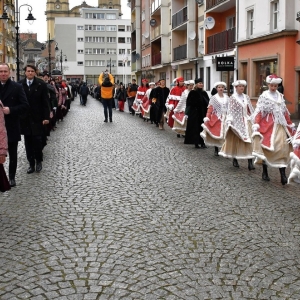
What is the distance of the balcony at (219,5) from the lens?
117ft

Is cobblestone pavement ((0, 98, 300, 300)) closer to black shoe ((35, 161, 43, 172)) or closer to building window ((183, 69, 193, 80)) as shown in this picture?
black shoe ((35, 161, 43, 172))

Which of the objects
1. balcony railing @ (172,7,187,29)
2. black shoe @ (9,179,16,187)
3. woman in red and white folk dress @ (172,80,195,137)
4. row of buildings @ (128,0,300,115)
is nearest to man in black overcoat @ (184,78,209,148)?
woman in red and white folk dress @ (172,80,195,137)

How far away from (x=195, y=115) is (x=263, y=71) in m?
15.8

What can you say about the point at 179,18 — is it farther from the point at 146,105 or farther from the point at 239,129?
the point at 239,129

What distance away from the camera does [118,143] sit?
15.9 m

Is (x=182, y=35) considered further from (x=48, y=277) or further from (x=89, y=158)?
(x=48, y=277)

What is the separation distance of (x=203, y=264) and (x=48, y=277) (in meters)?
1.29

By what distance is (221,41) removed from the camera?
3706 cm

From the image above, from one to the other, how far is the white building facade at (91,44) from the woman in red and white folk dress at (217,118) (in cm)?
11167

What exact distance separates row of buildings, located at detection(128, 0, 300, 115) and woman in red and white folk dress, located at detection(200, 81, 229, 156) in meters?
1.85

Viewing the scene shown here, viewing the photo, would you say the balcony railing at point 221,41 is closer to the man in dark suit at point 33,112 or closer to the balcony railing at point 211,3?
the balcony railing at point 211,3

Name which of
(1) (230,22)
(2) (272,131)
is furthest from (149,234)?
(1) (230,22)

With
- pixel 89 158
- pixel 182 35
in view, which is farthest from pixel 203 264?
pixel 182 35

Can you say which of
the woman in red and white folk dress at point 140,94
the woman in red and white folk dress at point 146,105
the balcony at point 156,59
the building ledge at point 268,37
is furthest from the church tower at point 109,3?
the woman in red and white folk dress at point 146,105
